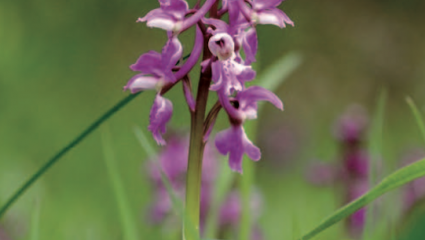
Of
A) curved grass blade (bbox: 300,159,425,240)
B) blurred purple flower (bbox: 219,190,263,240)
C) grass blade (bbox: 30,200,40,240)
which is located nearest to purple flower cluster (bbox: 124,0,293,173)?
curved grass blade (bbox: 300,159,425,240)

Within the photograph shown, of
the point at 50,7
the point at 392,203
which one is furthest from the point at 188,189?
the point at 50,7

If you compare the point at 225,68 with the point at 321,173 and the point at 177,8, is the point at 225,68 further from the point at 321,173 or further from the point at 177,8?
the point at 321,173

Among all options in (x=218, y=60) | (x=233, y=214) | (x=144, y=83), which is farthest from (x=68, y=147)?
(x=233, y=214)

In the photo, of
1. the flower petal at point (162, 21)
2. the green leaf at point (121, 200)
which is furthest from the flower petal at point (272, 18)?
the green leaf at point (121, 200)

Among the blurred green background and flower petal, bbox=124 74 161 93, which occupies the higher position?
flower petal, bbox=124 74 161 93

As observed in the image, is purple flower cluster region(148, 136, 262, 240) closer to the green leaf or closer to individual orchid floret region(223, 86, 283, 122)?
the green leaf

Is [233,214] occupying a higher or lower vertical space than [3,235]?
lower

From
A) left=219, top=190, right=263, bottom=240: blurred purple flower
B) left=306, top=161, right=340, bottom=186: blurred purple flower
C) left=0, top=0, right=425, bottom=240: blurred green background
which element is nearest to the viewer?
left=219, top=190, right=263, bottom=240: blurred purple flower
